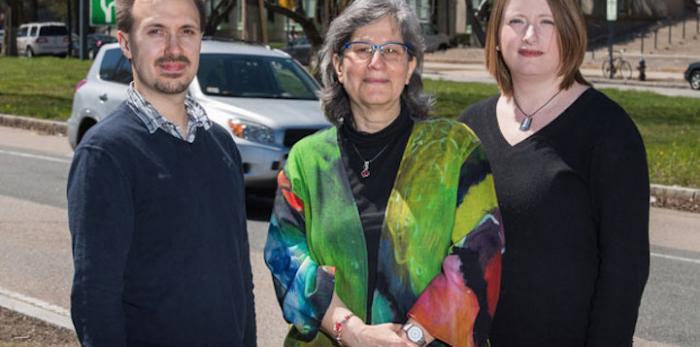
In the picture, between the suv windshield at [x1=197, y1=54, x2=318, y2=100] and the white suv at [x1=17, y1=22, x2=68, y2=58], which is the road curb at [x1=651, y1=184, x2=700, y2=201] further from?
the white suv at [x1=17, y1=22, x2=68, y2=58]

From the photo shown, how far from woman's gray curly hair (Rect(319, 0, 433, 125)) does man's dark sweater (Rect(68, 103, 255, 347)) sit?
43 cm

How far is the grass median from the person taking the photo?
14578 mm

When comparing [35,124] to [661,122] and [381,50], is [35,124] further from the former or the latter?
[381,50]

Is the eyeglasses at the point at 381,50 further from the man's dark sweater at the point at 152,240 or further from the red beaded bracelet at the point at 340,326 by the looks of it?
the red beaded bracelet at the point at 340,326

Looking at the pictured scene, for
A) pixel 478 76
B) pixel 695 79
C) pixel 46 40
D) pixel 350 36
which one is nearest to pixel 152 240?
pixel 350 36

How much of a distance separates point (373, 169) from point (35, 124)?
1831 centimetres

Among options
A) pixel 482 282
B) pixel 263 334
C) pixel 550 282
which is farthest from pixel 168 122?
pixel 263 334

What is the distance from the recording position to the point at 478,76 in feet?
135

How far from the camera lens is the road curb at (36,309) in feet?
22.8

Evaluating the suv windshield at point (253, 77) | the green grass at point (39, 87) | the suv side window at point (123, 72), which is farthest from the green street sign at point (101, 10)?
the suv windshield at point (253, 77)

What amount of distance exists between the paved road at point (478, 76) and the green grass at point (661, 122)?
300 cm

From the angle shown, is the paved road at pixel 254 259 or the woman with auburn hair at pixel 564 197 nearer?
the woman with auburn hair at pixel 564 197

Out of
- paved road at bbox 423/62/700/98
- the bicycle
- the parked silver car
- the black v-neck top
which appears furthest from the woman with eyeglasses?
the bicycle

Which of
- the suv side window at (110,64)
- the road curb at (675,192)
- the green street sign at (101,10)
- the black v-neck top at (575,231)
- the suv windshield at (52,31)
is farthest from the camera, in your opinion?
the suv windshield at (52,31)
